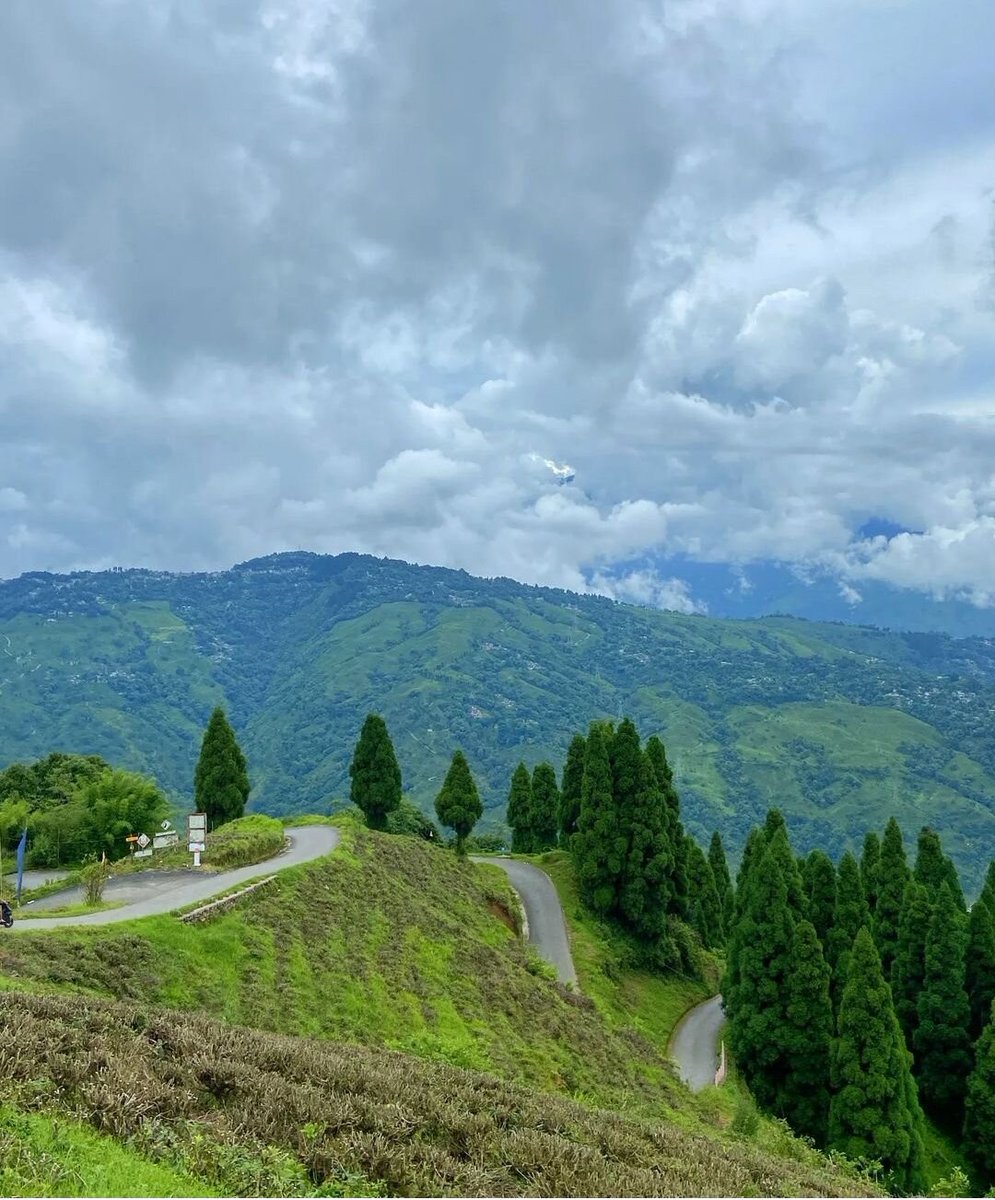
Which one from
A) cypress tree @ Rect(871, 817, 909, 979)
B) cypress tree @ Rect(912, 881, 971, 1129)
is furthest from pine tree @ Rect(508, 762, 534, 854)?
cypress tree @ Rect(912, 881, 971, 1129)

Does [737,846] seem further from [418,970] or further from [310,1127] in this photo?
[310,1127]

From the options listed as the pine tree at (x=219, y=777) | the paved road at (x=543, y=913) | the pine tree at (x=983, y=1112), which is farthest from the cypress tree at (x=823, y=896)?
the pine tree at (x=219, y=777)

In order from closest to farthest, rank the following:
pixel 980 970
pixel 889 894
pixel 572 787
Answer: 1. pixel 980 970
2. pixel 889 894
3. pixel 572 787

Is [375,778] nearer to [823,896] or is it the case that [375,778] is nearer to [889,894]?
[823,896]

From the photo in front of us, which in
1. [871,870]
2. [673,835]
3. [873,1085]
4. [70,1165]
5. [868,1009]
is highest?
[70,1165]

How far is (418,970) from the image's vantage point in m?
29.0

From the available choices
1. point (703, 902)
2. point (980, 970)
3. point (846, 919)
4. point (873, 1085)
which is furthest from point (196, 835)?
point (703, 902)

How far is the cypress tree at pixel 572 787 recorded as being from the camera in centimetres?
6544

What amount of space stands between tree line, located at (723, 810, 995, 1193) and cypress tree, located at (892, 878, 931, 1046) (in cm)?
5

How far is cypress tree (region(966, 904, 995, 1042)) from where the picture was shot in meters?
38.8

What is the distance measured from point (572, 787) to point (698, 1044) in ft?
79.9

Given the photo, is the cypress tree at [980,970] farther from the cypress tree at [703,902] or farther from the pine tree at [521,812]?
the pine tree at [521,812]

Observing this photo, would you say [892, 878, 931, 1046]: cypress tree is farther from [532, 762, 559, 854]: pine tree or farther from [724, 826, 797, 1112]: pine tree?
[532, 762, 559, 854]: pine tree

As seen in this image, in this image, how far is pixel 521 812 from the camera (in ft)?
240
